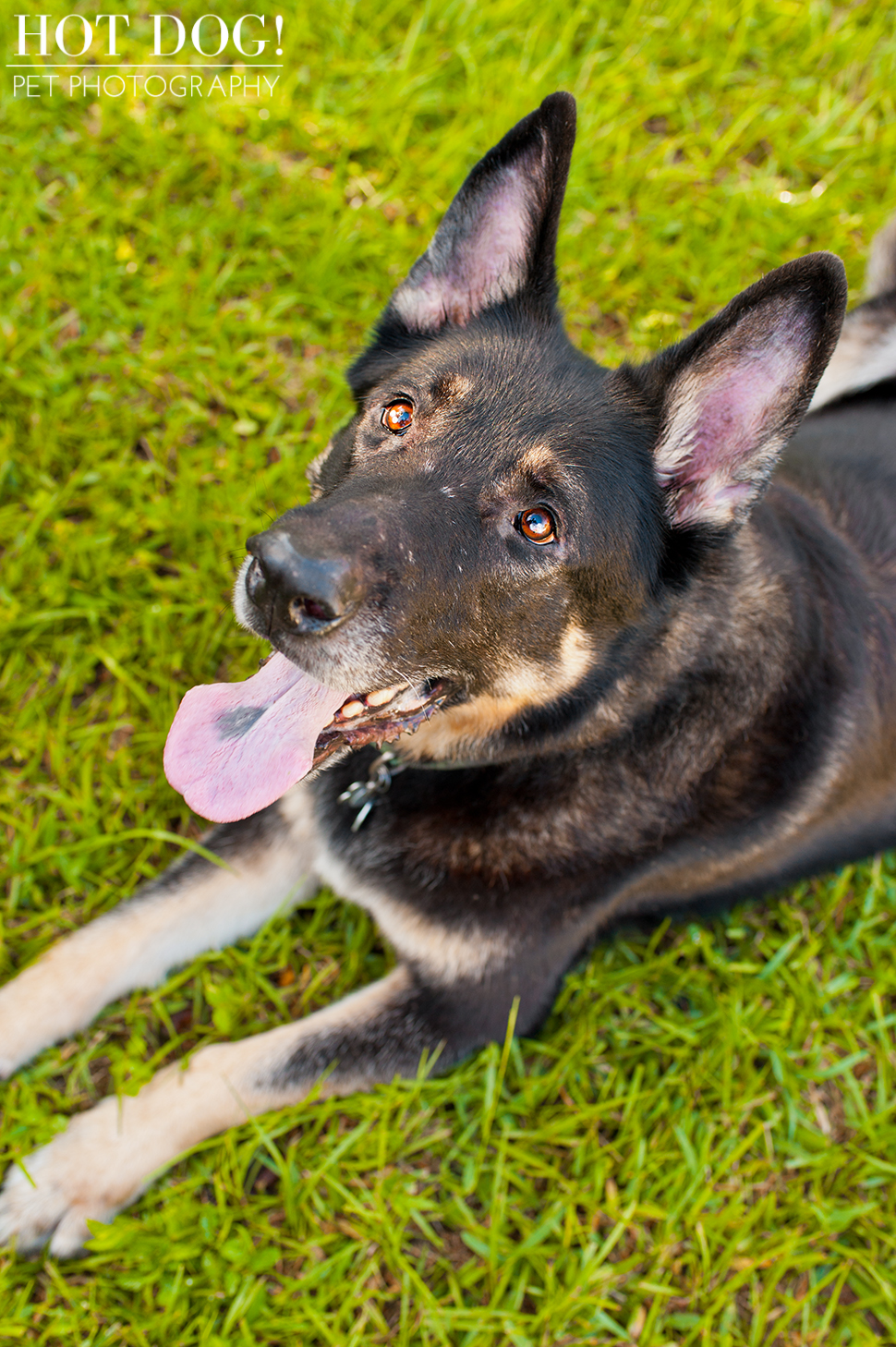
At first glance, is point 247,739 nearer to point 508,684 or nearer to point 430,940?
point 508,684

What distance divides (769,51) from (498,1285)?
645 cm

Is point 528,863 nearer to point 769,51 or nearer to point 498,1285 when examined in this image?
point 498,1285

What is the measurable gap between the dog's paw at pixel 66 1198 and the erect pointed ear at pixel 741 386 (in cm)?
267

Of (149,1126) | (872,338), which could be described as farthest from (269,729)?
(872,338)

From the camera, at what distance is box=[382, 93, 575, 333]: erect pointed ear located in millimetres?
2469

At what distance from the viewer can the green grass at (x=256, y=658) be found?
305 centimetres

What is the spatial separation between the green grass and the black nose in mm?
1759

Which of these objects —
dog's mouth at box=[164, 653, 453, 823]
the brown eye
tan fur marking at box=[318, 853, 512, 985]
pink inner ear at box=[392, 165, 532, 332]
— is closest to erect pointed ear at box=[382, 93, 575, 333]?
pink inner ear at box=[392, 165, 532, 332]

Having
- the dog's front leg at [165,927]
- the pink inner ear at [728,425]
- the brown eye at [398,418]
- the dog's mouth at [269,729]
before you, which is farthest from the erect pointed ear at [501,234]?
the dog's front leg at [165,927]

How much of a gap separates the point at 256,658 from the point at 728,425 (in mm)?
2278

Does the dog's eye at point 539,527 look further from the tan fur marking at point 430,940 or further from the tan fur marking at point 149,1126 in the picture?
the tan fur marking at point 149,1126

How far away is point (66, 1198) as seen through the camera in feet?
9.37

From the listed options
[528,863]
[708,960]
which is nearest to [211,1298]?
[528,863]

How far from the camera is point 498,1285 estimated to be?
299 cm
